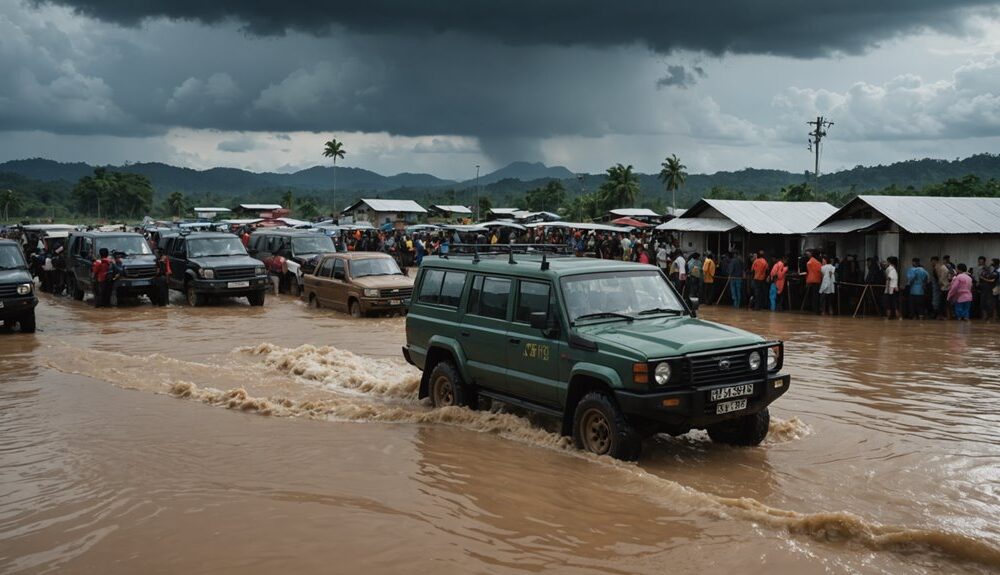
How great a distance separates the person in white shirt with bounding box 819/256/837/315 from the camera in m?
20.6

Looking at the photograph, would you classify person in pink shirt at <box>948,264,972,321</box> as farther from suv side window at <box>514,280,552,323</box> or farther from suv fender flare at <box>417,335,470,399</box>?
suv side window at <box>514,280,552,323</box>

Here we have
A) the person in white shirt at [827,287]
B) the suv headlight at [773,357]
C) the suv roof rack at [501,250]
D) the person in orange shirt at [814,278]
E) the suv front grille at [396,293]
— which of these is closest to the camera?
the suv headlight at [773,357]

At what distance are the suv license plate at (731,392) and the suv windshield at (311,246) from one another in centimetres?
1966

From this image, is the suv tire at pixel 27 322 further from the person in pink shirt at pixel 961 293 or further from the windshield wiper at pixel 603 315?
the person in pink shirt at pixel 961 293

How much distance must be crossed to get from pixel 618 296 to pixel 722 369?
4.37ft

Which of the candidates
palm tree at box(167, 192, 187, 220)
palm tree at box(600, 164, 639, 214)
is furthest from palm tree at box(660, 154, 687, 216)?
palm tree at box(167, 192, 187, 220)

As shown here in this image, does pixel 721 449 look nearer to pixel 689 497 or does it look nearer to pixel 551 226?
pixel 689 497

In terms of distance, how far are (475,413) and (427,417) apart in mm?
635

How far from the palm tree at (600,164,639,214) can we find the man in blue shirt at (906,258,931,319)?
241ft

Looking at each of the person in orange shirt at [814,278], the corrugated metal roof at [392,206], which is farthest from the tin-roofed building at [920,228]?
the corrugated metal roof at [392,206]

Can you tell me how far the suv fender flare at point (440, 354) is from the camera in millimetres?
9094

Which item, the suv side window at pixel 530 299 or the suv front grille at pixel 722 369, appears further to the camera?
the suv side window at pixel 530 299

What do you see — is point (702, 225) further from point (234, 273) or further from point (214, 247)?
point (214, 247)

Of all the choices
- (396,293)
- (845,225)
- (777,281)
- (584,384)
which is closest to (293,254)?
(396,293)
